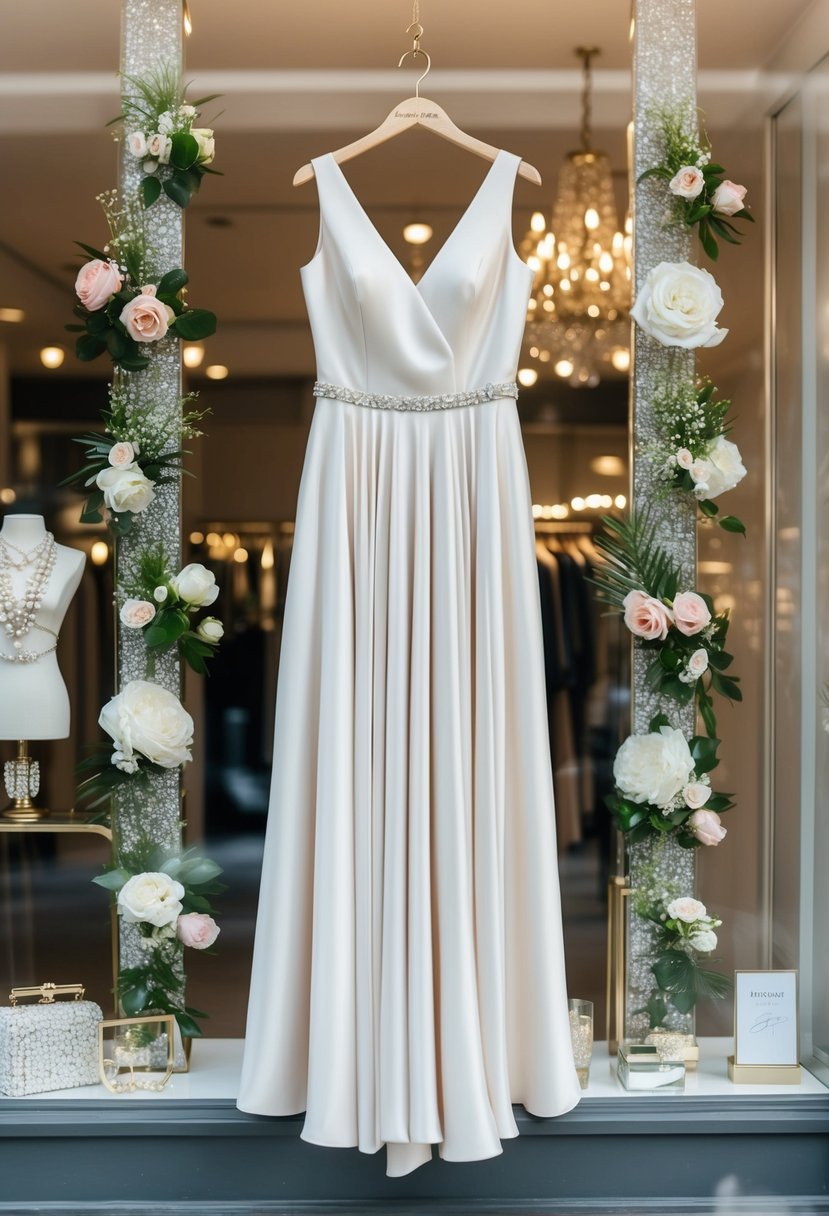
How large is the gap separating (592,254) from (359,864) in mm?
2084

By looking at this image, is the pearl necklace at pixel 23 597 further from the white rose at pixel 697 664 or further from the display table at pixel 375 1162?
the white rose at pixel 697 664

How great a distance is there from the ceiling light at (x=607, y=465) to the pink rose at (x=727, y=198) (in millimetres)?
1808

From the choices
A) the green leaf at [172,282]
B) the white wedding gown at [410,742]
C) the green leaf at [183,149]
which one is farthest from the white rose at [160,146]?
the white wedding gown at [410,742]

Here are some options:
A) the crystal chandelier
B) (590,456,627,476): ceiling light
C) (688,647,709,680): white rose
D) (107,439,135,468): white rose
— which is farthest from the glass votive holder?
(590,456,627,476): ceiling light

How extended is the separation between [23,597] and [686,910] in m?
1.51

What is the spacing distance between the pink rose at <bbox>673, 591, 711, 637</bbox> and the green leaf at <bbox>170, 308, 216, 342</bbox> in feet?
3.66

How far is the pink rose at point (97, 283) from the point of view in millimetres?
2428

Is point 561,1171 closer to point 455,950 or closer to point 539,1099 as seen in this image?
point 539,1099

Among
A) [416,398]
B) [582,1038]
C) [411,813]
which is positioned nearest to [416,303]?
[416,398]

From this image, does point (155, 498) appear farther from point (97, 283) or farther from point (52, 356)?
point (52, 356)

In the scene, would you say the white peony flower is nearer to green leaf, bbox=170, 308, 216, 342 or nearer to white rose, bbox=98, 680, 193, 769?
green leaf, bbox=170, 308, 216, 342

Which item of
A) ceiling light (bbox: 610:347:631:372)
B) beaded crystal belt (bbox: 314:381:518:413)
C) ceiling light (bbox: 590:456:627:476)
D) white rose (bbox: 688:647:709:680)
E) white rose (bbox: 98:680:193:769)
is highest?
ceiling light (bbox: 610:347:631:372)

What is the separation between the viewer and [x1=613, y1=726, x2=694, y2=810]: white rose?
2.47 m

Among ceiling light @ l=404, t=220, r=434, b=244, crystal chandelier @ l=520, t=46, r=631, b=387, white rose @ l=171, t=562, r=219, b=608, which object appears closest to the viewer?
white rose @ l=171, t=562, r=219, b=608
